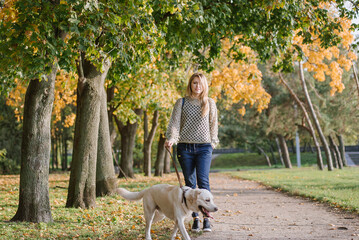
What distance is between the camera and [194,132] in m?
5.36

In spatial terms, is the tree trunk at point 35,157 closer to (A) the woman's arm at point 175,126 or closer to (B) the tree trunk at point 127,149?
(A) the woman's arm at point 175,126

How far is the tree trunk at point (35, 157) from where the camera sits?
6199mm

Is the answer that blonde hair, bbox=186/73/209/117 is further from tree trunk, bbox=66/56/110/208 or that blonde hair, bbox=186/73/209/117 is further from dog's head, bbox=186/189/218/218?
tree trunk, bbox=66/56/110/208

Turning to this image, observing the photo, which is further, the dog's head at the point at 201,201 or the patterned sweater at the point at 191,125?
the patterned sweater at the point at 191,125

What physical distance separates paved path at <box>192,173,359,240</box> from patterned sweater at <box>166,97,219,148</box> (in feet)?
4.69

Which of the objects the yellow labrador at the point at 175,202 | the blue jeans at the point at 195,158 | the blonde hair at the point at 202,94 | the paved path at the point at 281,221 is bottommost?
the paved path at the point at 281,221

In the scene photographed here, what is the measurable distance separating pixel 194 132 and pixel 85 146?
3257mm

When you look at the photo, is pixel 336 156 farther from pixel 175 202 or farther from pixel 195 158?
pixel 175 202

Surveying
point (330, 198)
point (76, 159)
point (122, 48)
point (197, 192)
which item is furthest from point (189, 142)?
point (330, 198)

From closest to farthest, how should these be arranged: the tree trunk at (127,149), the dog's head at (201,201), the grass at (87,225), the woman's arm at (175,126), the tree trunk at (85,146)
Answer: the dog's head at (201,201) < the woman's arm at (175,126) < the grass at (87,225) < the tree trunk at (85,146) < the tree trunk at (127,149)

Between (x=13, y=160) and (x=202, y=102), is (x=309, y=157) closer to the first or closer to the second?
(x=13, y=160)

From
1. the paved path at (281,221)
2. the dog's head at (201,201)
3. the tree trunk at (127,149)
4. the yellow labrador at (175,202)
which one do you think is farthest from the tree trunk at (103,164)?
the tree trunk at (127,149)

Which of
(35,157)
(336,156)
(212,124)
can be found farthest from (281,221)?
(336,156)

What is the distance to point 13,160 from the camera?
27562 millimetres
